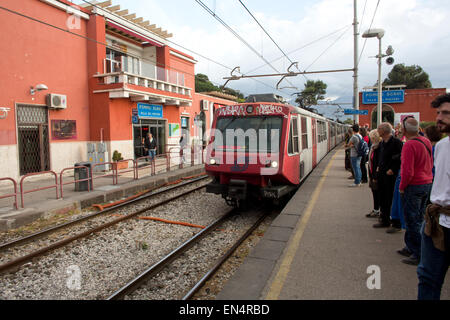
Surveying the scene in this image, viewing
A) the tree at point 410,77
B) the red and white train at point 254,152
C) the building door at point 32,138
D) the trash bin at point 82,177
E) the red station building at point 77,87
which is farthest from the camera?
the tree at point 410,77

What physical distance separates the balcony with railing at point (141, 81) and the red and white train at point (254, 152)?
28.3ft

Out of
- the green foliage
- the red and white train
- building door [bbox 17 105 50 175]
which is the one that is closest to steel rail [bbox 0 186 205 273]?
the red and white train

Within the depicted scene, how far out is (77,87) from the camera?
1452 cm

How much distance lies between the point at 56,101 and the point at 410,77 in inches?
2537

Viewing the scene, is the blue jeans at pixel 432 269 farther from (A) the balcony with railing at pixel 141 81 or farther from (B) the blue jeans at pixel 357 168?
(A) the balcony with railing at pixel 141 81

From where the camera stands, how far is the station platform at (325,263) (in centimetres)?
321

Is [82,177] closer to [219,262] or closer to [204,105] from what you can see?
[219,262]

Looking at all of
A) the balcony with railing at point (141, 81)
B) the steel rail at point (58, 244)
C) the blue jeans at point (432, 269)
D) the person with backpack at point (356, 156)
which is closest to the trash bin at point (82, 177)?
the steel rail at point (58, 244)

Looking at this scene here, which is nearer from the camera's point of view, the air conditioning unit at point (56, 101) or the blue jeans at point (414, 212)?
the blue jeans at point (414, 212)

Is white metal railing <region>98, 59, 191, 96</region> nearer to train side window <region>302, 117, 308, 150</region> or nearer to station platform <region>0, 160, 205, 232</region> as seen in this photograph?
station platform <region>0, 160, 205, 232</region>

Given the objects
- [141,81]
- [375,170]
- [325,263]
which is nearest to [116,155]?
[141,81]
